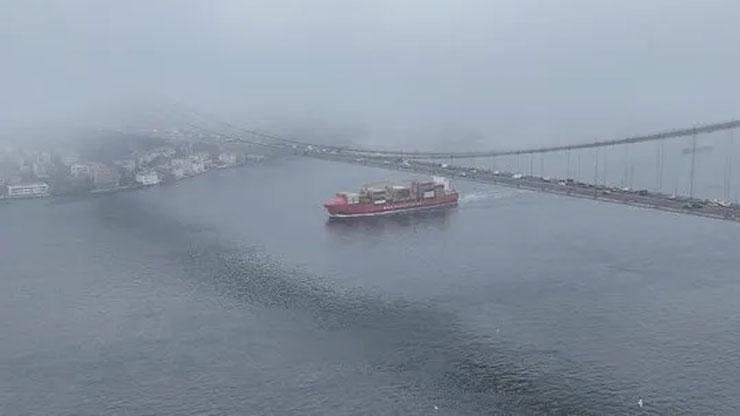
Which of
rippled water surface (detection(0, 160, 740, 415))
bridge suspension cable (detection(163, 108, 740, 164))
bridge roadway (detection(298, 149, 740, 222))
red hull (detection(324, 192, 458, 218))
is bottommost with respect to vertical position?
rippled water surface (detection(0, 160, 740, 415))

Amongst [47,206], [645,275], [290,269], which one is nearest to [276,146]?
[47,206]

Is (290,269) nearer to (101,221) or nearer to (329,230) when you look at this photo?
(329,230)

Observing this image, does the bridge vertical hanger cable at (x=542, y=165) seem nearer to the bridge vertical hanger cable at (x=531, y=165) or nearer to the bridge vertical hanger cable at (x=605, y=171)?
the bridge vertical hanger cable at (x=531, y=165)

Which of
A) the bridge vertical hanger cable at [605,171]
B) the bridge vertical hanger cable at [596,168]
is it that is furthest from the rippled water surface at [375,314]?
the bridge vertical hanger cable at [605,171]

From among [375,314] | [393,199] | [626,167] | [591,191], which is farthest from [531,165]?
[375,314]

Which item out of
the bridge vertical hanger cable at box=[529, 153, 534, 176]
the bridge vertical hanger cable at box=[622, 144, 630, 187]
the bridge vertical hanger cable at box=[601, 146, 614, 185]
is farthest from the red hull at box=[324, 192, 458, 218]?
the bridge vertical hanger cable at box=[622, 144, 630, 187]

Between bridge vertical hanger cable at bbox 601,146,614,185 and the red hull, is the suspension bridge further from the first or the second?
the red hull
